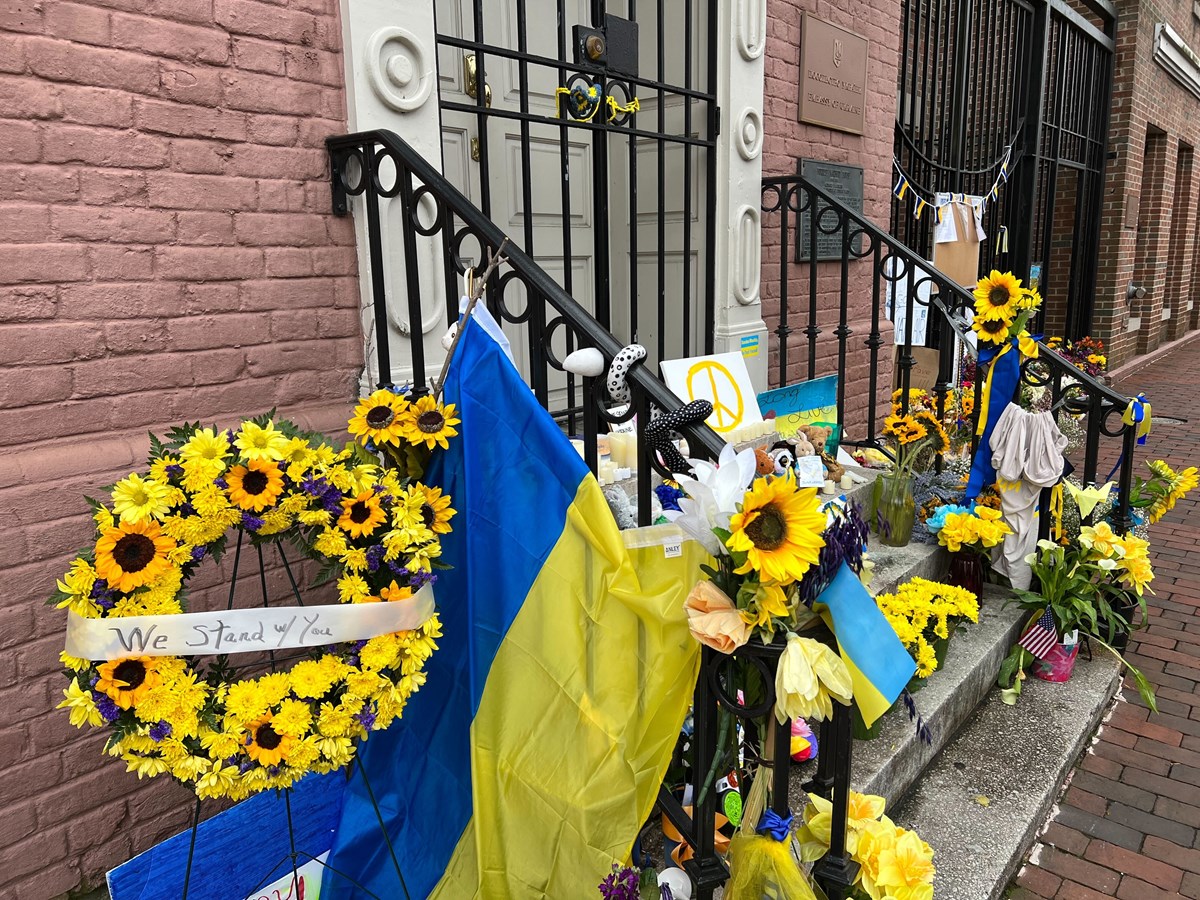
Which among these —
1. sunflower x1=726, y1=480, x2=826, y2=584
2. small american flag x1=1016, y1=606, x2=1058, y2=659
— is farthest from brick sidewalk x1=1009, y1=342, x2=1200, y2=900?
sunflower x1=726, y1=480, x2=826, y2=584

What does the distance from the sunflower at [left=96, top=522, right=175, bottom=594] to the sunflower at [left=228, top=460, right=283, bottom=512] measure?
15cm

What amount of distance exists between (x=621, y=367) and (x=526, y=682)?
70 centimetres

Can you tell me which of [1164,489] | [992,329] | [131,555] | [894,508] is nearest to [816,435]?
[894,508]

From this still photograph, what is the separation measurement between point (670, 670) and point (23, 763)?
1.54 m

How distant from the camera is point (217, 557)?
1745 mm

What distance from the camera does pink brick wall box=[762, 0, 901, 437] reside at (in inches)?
160

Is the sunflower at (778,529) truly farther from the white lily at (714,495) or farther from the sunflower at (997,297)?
the sunflower at (997,297)

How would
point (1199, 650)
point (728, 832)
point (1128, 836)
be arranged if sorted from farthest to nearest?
1. point (1199, 650)
2. point (1128, 836)
3. point (728, 832)

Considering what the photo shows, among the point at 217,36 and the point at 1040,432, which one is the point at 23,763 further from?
the point at 1040,432

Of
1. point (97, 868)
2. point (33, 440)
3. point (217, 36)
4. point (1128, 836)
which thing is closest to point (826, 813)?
point (1128, 836)

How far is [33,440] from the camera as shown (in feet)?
6.31

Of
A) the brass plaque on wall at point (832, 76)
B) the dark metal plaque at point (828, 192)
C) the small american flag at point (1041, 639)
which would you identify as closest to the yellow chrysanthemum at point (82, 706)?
the small american flag at point (1041, 639)

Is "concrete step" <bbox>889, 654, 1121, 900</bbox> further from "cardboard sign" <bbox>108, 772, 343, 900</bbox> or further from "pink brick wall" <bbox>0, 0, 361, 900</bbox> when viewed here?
"pink brick wall" <bbox>0, 0, 361, 900</bbox>

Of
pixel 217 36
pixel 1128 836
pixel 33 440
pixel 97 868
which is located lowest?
pixel 1128 836
